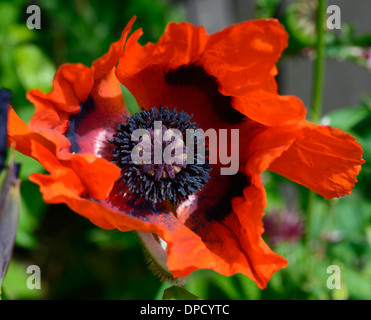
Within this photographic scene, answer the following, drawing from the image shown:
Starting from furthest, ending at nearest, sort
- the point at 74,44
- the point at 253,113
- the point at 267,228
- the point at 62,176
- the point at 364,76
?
the point at 364,76, the point at 74,44, the point at 267,228, the point at 253,113, the point at 62,176

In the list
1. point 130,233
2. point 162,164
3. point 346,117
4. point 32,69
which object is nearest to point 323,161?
point 162,164

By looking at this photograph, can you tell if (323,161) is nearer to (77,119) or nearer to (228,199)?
(228,199)

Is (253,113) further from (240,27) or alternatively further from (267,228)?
(267,228)

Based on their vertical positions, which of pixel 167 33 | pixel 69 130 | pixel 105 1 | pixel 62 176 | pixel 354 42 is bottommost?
pixel 62 176

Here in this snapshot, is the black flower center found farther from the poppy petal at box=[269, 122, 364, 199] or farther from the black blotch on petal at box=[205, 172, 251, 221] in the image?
the poppy petal at box=[269, 122, 364, 199]

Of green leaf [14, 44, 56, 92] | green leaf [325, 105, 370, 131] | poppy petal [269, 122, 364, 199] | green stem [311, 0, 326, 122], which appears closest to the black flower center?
poppy petal [269, 122, 364, 199]

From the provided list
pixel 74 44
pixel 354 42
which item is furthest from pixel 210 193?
A: pixel 74 44

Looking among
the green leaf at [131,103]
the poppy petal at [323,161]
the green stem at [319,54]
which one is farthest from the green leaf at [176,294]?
the green stem at [319,54]
